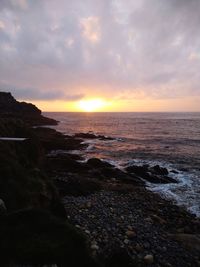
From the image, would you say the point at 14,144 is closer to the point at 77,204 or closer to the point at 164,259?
the point at 77,204

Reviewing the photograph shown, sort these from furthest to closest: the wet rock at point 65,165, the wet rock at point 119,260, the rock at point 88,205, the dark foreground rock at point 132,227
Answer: the wet rock at point 65,165, the rock at point 88,205, the dark foreground rock at point 132,227, the wet rock at point 119,260

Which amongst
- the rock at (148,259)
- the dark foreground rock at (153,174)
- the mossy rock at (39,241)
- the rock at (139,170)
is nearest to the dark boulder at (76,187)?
the dark foreground rock at (153,174)

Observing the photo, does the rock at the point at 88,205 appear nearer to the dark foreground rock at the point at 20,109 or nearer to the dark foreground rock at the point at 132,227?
the dark foreground rock at the point at 132,227

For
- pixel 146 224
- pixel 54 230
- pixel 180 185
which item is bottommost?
pixel 180 185

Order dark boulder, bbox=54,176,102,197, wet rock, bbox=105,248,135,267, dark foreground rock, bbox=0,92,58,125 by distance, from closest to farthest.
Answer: wet rock, bbox=105,248,135,267
dark boulder, bbox=54,176,102,197
dark foreground rock, bbox=0,92,58,125

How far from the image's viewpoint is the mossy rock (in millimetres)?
5539

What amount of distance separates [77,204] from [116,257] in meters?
7.19

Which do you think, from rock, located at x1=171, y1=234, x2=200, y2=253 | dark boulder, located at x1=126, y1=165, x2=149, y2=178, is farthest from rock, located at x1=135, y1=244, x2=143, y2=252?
dark boulder, located at x1=126, y1=165, x2=149, y2=178

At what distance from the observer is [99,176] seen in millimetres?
28250

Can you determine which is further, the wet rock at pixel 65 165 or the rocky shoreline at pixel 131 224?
the wet rock at pixel 65 165

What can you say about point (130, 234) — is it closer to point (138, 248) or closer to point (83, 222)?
point (138, 248)

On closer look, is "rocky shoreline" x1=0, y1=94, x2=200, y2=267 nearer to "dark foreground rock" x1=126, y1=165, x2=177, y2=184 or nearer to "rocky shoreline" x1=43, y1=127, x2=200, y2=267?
"rocky shoreline" x1=43, y1=127, x2=200, y2=267

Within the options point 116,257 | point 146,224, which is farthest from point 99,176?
point 116,257

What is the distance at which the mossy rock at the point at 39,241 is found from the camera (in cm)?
554
